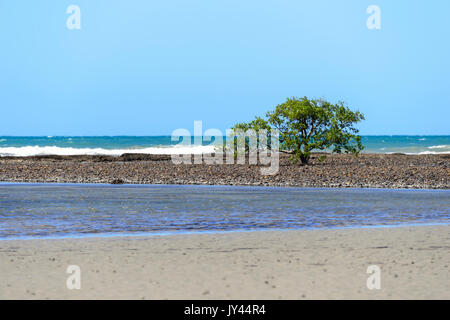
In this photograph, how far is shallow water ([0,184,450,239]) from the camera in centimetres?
1742

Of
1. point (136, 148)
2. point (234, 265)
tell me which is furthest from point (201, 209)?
point (136, 148)

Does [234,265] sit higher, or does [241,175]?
[241,175]

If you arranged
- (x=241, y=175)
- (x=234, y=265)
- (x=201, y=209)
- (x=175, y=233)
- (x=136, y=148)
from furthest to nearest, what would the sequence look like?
1. (x=136, y=148)
2. (x=241, y=175)
3. (x=201, y=209)
4. (x=175, y=233)
5. (x=234, y=265)

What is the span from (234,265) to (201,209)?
10479mm

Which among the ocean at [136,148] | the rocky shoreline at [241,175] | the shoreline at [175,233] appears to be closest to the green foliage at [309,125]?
the rocky shoreline at [241,175]

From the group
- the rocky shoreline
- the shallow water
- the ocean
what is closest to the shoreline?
the shallow water

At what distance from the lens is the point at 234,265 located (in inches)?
457

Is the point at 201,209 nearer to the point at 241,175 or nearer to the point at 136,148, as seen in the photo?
the point at 241,175

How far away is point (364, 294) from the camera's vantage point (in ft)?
30.5

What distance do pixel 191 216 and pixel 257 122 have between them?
23123 mm

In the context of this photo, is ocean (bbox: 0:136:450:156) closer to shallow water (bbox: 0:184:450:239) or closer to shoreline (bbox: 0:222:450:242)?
shallow water (bbox: 0:184:450:239)

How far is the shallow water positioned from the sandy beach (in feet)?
6.69

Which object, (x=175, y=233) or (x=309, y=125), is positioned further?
(x=309, y=125)

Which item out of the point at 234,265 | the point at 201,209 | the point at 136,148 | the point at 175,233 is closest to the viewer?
the point at 234,265
